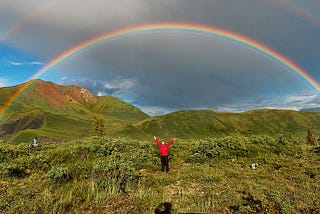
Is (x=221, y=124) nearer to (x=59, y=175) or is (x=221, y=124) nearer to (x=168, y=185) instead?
(x=168, y=185)

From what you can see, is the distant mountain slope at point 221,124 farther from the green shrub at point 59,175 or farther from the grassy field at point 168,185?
the green shrub at point 59,175

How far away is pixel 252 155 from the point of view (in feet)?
51.3

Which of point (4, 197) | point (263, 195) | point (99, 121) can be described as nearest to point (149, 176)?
point (263, 195)

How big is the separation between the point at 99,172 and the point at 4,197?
384cm

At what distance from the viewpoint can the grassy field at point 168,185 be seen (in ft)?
24.6

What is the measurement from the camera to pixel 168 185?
10.0 m

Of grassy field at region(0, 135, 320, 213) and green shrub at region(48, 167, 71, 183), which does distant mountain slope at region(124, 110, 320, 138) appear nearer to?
grassy field at region(0, 135, 320, 213)

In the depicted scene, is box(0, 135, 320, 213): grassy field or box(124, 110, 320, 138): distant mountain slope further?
box(124, 110, 320, 138): distant mountain slope

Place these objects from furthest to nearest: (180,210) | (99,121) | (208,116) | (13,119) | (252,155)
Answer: (208,116) → (13,119) → (99,121) → (252,155) → (180,210)

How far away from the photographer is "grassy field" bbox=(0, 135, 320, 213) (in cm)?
749

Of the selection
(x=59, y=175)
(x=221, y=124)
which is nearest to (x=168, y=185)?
(x=59, y=175)

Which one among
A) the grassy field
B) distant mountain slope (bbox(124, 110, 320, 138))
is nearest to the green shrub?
the grassy field

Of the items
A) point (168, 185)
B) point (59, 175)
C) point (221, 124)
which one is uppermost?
point (221, 124)

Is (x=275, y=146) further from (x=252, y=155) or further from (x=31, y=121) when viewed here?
(x=31, y=121)
